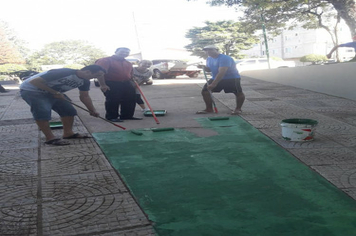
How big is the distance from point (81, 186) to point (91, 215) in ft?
2.53

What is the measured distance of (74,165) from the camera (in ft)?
15.9

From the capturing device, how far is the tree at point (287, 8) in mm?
16703

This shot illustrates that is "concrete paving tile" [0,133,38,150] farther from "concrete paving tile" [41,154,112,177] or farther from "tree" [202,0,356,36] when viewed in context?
"tree" [202,0,356,36]

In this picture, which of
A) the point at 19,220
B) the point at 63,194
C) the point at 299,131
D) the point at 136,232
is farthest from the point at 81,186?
the point at 299,131

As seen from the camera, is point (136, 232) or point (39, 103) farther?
point (39, 103)

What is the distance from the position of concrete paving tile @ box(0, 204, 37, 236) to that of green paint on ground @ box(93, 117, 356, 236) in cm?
96

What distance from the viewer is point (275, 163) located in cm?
498

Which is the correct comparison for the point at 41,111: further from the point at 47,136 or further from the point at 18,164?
the point at 18,164

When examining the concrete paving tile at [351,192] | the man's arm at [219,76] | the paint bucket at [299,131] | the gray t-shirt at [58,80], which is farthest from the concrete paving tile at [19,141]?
the concrete paving tile at [351,192]

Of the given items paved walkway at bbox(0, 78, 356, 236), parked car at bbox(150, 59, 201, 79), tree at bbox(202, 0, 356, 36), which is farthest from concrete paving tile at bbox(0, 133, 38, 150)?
parked car at bbox(150, 59, 201, 79)

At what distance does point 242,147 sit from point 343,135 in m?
1.86

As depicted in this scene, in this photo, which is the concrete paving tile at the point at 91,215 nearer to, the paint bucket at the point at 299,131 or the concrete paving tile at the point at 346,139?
the paint bucket at the point at 299,131

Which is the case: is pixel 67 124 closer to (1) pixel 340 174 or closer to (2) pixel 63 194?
(2) pixel 63 194

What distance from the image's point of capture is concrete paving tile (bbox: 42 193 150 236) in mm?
3186
